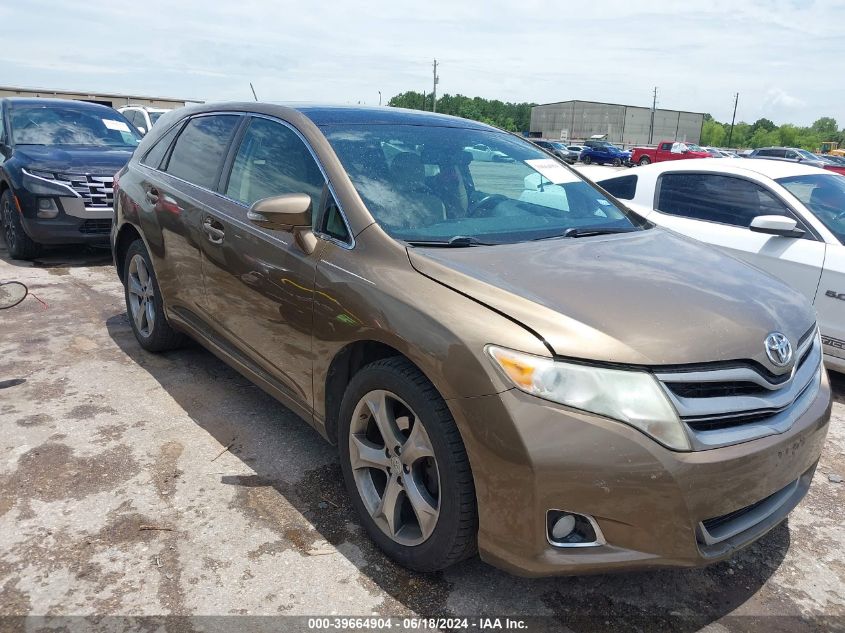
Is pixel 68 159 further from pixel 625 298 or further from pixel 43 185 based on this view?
pixel 625 298

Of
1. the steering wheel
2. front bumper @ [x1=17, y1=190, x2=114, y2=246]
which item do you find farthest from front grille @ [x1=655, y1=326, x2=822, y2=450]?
front bumper @ [x1=17, y1=190, x2=114, y2=246]

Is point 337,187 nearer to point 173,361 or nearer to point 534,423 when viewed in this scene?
point 534,423

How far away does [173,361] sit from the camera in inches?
175

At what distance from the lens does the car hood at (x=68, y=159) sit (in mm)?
6980

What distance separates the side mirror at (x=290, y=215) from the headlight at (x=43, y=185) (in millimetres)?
5148

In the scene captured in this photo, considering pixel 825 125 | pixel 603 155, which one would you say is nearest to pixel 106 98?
pixel 603 155

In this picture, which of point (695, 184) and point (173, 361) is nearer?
point (173, 361)

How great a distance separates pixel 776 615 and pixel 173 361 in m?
3.71

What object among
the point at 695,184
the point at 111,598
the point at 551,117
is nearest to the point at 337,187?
the point at 111,598

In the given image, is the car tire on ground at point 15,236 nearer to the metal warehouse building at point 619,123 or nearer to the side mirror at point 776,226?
the side mirror at point 776,226

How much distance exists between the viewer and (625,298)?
2207 mm

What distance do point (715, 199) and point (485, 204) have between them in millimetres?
3034

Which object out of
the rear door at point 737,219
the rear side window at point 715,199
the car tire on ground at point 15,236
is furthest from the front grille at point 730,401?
the car tire on ground at point 15,236

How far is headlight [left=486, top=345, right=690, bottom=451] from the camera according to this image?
190 centimetres
